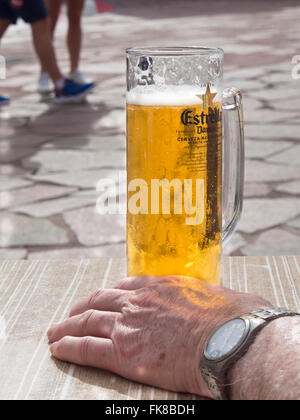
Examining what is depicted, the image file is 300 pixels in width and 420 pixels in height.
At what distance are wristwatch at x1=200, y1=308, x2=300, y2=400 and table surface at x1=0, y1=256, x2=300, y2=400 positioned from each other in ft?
0.19

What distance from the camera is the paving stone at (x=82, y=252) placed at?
271 centimetres

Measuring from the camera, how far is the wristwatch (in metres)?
0.79

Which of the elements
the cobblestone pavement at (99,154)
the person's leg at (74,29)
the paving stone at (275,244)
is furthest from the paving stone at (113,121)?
the paving stone at (275,244)

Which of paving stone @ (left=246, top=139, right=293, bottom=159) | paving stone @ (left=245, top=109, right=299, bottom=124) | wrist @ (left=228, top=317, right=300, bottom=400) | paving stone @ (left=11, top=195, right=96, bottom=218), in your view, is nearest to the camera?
wrist @ (left=228, top=317, right=300, bottom=400)

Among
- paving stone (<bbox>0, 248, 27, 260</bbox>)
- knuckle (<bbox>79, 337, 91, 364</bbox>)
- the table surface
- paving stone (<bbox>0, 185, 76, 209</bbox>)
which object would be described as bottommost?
paving stone (<bbox>0, 185, 76, 209</bbox>)

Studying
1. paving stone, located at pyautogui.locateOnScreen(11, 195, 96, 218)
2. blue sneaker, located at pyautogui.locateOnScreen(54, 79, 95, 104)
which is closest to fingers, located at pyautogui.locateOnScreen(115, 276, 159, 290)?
paving stone, located at pyautogui.locateOnScreen(11, 195, 96, 218)

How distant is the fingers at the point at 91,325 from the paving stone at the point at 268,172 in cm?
274

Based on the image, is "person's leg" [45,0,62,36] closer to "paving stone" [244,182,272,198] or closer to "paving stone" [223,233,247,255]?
"paving stone" [244,182,272,198]

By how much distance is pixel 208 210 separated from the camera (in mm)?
1011

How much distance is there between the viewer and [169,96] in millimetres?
986

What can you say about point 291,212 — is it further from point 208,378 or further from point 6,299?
point 208,378

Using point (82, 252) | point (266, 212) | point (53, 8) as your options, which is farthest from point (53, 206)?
point (53, 8)

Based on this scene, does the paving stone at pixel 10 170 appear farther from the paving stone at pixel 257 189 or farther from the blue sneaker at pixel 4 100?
the blue sneaker at pixel 4 100

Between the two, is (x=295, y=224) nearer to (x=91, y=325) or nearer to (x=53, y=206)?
(x=53, y=206)
